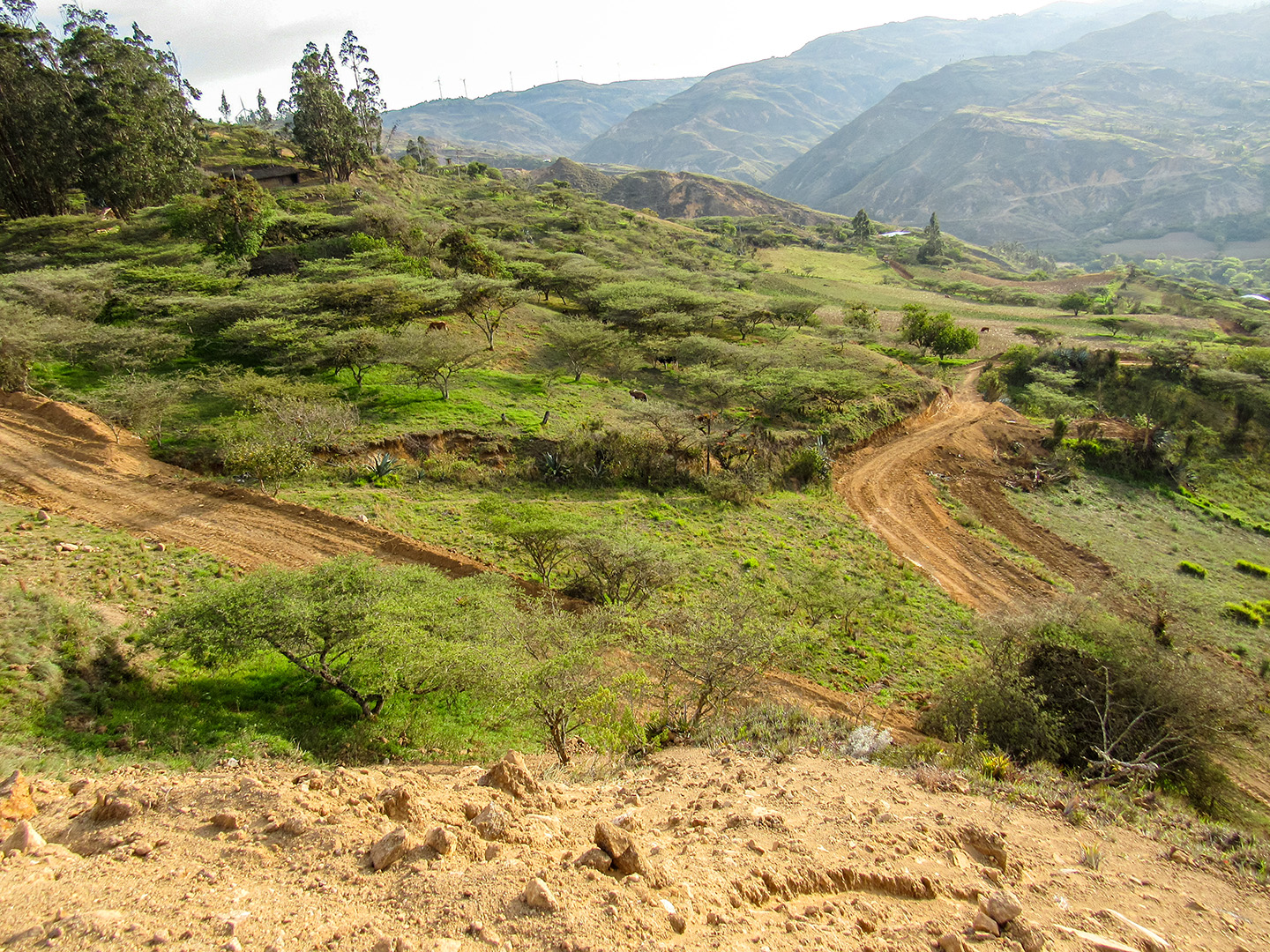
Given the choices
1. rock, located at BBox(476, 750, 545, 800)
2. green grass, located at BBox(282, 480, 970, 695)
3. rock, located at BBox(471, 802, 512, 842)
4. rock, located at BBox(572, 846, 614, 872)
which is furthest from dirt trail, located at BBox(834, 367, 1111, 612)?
rock, located at BBox(471, 802, 512, 842)

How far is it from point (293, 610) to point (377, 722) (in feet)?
9.33

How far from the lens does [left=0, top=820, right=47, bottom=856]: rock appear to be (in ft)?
16.7

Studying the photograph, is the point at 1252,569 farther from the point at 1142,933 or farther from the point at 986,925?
the point at 986,925

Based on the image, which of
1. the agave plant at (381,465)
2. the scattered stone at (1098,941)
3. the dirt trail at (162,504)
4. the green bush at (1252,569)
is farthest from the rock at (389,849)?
the green bush at (1252,569)

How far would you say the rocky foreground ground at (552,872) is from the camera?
188 inches

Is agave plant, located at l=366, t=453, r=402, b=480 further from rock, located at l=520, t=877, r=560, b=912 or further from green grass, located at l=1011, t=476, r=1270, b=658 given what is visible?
green grass, located at l=1011, t=476, r=1270, b=658

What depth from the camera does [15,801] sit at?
19.0 feet

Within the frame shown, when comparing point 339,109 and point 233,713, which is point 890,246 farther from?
point 233,713

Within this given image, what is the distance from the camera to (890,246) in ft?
376

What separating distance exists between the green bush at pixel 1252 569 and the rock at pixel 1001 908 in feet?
102

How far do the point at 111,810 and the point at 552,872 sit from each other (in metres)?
4.47

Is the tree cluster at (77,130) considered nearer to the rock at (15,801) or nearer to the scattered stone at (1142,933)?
the rock at (15,801)

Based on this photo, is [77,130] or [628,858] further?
[77,130]

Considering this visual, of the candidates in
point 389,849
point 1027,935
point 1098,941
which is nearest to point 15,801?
point 389,849
